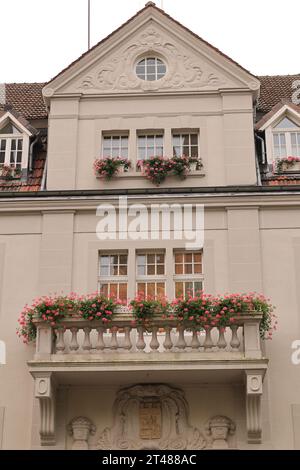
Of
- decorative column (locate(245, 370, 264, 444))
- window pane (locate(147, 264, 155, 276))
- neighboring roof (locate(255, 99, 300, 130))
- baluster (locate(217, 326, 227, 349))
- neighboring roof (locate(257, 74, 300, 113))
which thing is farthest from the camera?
neighboring roof (locate(257, 74, 300, 113))

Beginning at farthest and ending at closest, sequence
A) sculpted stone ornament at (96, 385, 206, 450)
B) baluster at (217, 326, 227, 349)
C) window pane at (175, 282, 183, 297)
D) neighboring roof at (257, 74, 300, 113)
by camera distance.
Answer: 1. neighboring roof at (257, 74, 300, 113)
2. window pane at (175, 282, 183, 297)
3. sculpted stone ornament at (96, 385, 206, 450)
4. baluster at (217, 326, 227, 349)

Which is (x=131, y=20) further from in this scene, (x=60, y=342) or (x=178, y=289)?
(x=60, y=342)

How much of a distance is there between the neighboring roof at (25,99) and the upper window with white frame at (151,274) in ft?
18.7

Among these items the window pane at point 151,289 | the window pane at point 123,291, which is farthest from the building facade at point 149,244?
the window pane at point 123,291

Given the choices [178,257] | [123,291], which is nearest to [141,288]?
[123,291]

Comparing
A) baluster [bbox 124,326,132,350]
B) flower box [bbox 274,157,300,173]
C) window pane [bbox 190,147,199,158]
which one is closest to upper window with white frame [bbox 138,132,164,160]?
window pane [bbox 190,147,199,158]

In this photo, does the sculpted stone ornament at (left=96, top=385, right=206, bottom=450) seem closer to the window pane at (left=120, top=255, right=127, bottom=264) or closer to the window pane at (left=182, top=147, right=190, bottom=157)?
the window pane at (left=120, top=255, right=127, bottom=264)

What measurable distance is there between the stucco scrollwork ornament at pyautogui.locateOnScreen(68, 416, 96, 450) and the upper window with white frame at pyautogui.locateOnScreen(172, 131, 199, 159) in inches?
282

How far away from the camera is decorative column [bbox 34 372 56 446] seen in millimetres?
18016

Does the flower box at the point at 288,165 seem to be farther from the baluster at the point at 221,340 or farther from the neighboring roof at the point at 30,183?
the neighboring roof at the point at 30,183

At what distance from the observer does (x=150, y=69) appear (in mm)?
23172
